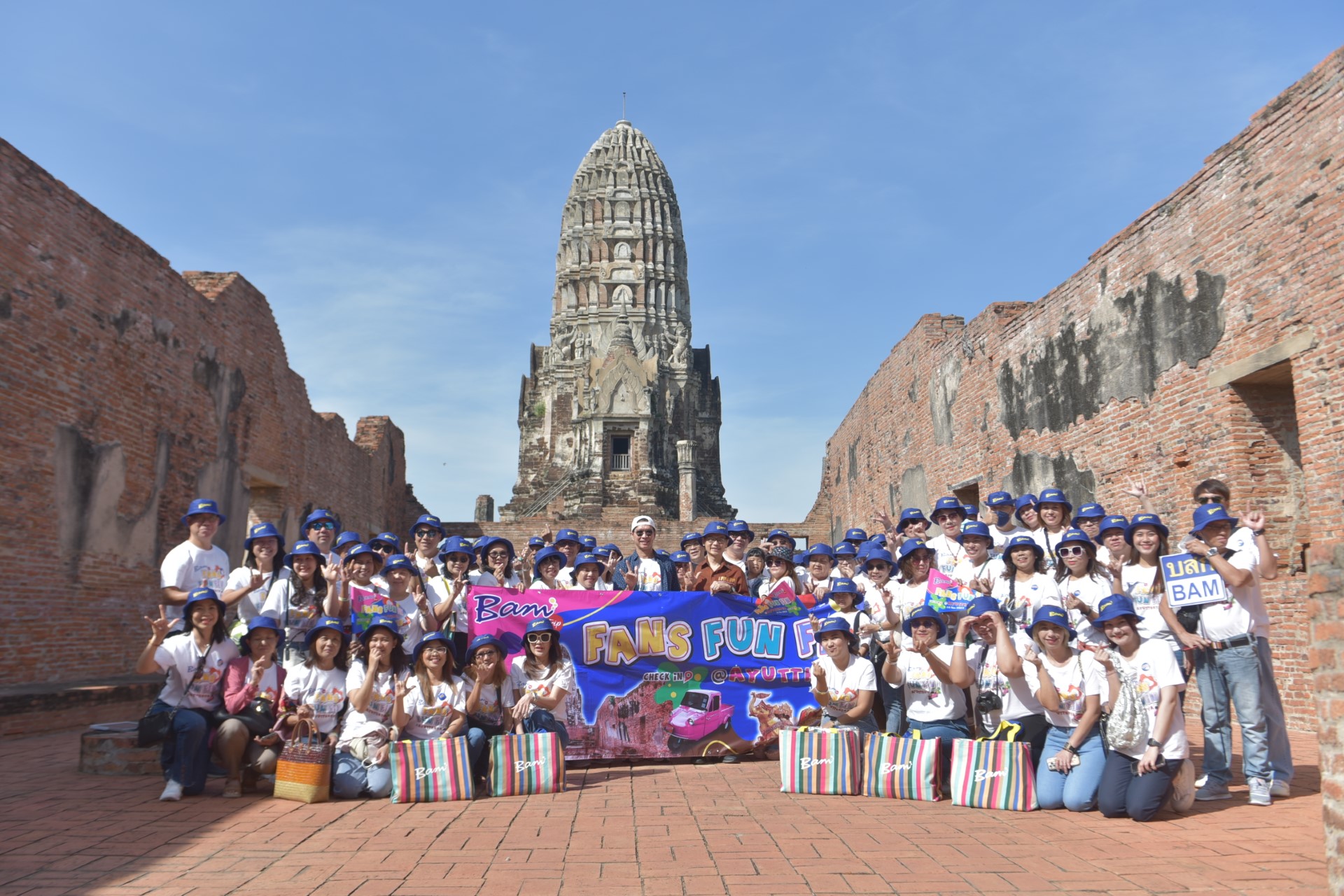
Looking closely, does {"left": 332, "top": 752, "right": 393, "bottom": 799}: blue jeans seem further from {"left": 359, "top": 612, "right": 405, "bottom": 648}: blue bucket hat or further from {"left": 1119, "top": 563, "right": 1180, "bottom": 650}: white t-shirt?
{"left": 1119, "top": 563, "right": 1180, "bottom": 650}: white t-shirt

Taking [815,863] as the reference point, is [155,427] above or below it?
above

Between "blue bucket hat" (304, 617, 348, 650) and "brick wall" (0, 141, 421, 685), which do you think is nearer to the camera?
"blue bucket hat" (304, 617, 348, 650)

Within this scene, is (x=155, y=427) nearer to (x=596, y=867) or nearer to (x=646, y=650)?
(x=646, y=650)

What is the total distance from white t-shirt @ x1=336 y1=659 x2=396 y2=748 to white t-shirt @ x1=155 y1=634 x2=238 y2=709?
0.86 metres

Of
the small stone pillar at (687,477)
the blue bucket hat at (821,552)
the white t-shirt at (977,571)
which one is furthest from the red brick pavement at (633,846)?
the small stone pillar at (687,477)

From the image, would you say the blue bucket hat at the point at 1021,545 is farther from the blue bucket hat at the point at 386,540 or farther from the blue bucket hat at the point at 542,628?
the blue bucket hat at the point at 386,540

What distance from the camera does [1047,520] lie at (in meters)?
7.59

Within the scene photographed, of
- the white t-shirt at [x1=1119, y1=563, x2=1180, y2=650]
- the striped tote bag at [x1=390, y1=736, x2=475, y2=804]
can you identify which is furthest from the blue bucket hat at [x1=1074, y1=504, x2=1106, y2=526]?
the striped tote bag at [x1=390, y1=736, x2=475, y2=804]

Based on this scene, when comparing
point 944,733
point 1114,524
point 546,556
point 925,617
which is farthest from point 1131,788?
point 546,556

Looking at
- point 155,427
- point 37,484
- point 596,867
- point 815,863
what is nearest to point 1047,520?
point 815,863

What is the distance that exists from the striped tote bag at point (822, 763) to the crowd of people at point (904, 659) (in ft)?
0.85

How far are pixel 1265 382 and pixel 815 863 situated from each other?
727 centimetres

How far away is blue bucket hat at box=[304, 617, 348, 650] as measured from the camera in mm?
6383

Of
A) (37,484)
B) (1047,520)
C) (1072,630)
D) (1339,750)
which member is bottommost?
(1339,750)
